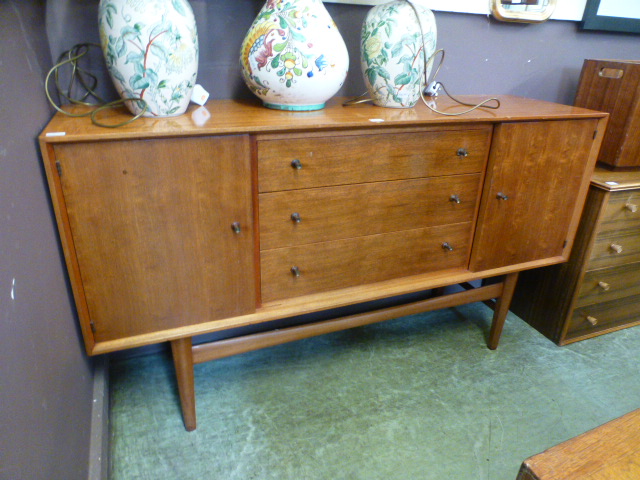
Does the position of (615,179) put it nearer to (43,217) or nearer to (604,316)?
(604,316)

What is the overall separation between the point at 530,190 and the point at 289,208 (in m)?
0.77

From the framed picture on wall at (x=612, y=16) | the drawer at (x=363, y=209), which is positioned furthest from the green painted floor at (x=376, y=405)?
the framed picture on wall at (x=612, y=16)

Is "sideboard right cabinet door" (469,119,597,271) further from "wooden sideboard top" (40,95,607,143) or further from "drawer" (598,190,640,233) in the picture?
"drawer" (598,190,640,233)

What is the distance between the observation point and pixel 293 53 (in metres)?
1.10

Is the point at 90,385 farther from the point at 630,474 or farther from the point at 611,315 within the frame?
the point at 611,315

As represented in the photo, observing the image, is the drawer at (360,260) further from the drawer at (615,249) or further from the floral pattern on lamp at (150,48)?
the drawer at (615,249)

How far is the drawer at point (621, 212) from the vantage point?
1.59m

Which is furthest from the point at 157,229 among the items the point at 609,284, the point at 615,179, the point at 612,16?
the point at 612,16

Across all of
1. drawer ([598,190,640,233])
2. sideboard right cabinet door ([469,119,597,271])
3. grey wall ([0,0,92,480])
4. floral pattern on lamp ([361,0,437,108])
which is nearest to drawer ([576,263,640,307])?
drawer ([598,190,640,233])

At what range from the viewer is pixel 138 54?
3.23 feet

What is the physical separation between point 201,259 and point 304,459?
642 mm

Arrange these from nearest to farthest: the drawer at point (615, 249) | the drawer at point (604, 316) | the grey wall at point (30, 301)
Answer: the grey wall at point (30, 301)
the drawer at point (615, 249)
the drawer at point (604, 316)

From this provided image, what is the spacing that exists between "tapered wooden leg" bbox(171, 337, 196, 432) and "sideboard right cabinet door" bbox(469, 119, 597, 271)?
0.90 meters

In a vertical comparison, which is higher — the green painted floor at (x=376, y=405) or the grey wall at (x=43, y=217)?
the grey wall at (x=43, y=217)
